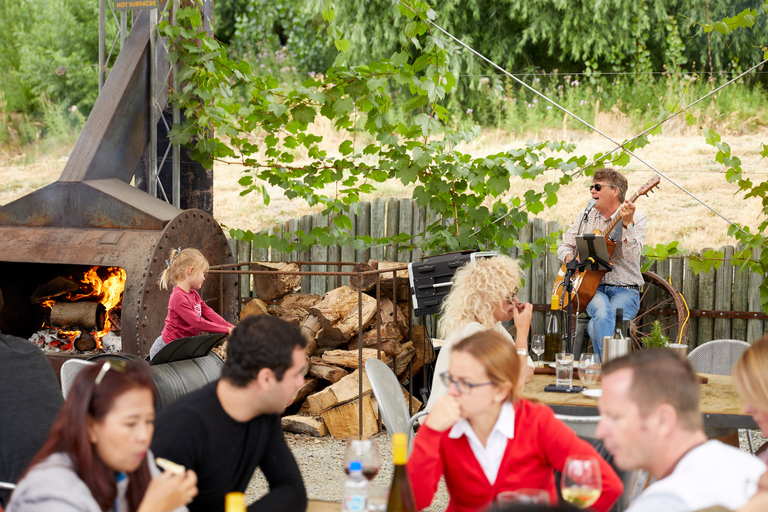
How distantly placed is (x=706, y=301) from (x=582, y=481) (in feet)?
17.4

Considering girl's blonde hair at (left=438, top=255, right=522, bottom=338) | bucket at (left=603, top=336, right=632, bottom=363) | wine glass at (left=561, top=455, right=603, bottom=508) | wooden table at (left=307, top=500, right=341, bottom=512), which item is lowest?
wooden table at (left=307, top=500, right=341, bottom=512)

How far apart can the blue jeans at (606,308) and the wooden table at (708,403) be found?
201cm

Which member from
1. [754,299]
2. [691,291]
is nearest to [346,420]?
[691,291]

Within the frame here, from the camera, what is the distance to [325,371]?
5785mm

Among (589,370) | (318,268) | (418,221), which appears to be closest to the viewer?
(589,370)

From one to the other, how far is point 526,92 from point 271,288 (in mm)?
8288

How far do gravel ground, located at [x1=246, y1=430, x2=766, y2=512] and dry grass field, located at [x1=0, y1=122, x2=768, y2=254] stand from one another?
4.86m

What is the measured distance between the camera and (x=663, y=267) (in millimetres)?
6664

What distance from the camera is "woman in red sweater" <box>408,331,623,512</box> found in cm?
217

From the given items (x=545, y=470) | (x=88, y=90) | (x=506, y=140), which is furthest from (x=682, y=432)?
(x=88, y=90)

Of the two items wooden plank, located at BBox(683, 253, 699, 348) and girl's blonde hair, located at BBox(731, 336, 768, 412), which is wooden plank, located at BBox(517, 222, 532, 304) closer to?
wooden plank, located at BBox(683, 253, 699, 348)

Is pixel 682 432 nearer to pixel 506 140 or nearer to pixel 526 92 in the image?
pixel 506 140

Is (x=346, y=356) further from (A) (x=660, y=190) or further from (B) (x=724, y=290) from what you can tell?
(A) (x=660, y=190)

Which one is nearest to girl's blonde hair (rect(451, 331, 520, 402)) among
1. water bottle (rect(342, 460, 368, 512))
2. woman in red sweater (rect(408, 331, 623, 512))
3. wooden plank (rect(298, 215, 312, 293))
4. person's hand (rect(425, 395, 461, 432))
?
woman in red sweater (rect(408, 331, 623, 512))
